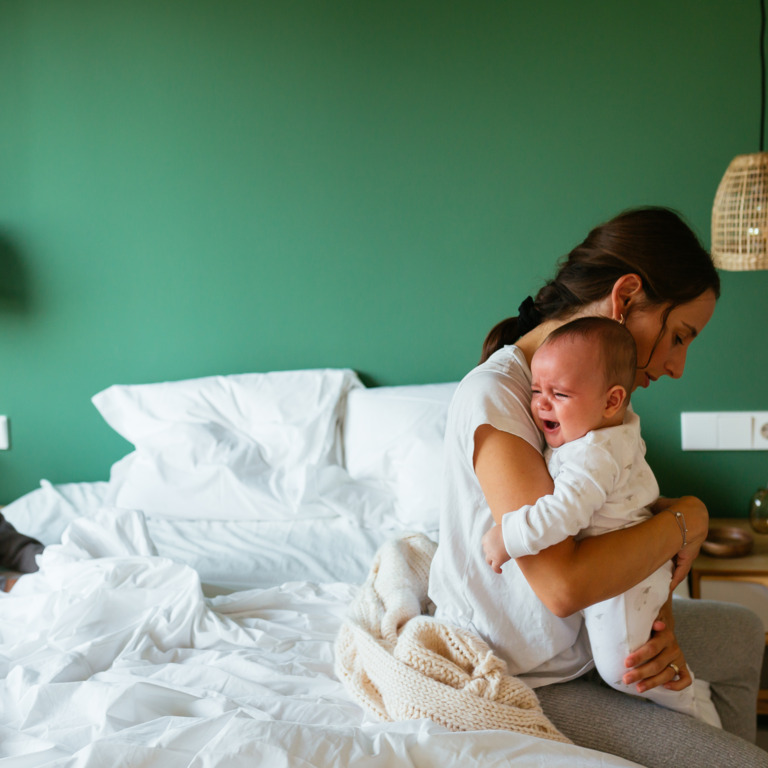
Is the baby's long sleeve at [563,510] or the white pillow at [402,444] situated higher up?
the baby's long sleeve at [563,510]

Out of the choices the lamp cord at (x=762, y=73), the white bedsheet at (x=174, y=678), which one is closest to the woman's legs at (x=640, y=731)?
the white bedsheet at (x=174, y=678)

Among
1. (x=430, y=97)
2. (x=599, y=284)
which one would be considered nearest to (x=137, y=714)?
(x=599, y=284)

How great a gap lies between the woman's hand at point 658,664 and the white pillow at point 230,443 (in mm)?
1261

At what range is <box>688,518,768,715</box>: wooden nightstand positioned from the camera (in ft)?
6.64

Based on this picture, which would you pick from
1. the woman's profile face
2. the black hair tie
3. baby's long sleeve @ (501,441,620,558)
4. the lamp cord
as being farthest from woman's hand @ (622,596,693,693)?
the lamp cord

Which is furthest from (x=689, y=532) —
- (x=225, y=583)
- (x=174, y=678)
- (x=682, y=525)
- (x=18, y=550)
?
(x=18, y=550)

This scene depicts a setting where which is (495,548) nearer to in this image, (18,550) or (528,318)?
(528,318)

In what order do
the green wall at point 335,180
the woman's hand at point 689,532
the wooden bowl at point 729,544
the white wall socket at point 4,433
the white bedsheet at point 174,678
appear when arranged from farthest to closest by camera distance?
the white wall socket at point 4,433, the green wall at point 335,180, the wooden bowl at point 729,544, the woman's hand at point 689,532, the white bedsheet at point 174,678

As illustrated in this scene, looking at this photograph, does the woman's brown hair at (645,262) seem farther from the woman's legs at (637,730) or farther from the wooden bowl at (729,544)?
the wooden bowl at (729,544)

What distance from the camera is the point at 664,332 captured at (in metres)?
1.24

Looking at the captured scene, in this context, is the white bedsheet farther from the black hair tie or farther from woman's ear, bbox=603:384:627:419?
the black hair tie

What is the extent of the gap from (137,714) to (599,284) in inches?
37.5

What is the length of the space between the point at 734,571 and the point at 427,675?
1.31 metres

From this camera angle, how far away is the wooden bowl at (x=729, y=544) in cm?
211
